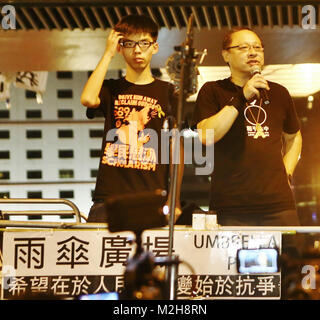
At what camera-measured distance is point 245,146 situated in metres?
4.26

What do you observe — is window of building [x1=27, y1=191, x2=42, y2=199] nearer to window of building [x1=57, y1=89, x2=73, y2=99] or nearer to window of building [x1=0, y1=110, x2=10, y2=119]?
window of building [x1=0, y1=110, x2=10, y2=119]

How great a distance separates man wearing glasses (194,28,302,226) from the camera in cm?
418

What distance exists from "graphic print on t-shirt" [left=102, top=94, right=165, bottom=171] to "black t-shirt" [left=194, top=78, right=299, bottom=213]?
36cm

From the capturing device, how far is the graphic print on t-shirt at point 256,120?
4277 millimetres

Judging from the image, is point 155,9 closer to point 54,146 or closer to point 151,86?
point 151,86

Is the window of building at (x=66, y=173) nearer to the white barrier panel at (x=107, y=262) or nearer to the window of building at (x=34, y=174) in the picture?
the window of building at (x=34, y=174)

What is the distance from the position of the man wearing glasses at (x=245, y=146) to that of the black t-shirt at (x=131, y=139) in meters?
0.31

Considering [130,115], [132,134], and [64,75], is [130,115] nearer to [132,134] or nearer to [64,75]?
[132,134]

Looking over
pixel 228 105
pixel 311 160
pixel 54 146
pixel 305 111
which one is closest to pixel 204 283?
pixel 228 105

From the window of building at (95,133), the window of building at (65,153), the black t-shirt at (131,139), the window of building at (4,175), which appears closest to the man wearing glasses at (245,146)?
the black t-shirt at (131,139)

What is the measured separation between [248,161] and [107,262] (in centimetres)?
116

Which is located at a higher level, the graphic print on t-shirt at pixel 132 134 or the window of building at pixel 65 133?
the window of building at pixel 65 133

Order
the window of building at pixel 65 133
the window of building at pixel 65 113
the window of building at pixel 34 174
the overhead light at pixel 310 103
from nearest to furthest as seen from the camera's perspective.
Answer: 1. the overhead light at pixel 310 103
2. the window of building at pixel 65 113
3. the window of building at pixel 34 174
4. the window of building at pixel 65 133

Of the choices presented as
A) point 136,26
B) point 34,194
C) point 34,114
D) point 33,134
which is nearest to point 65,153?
point 33,134
